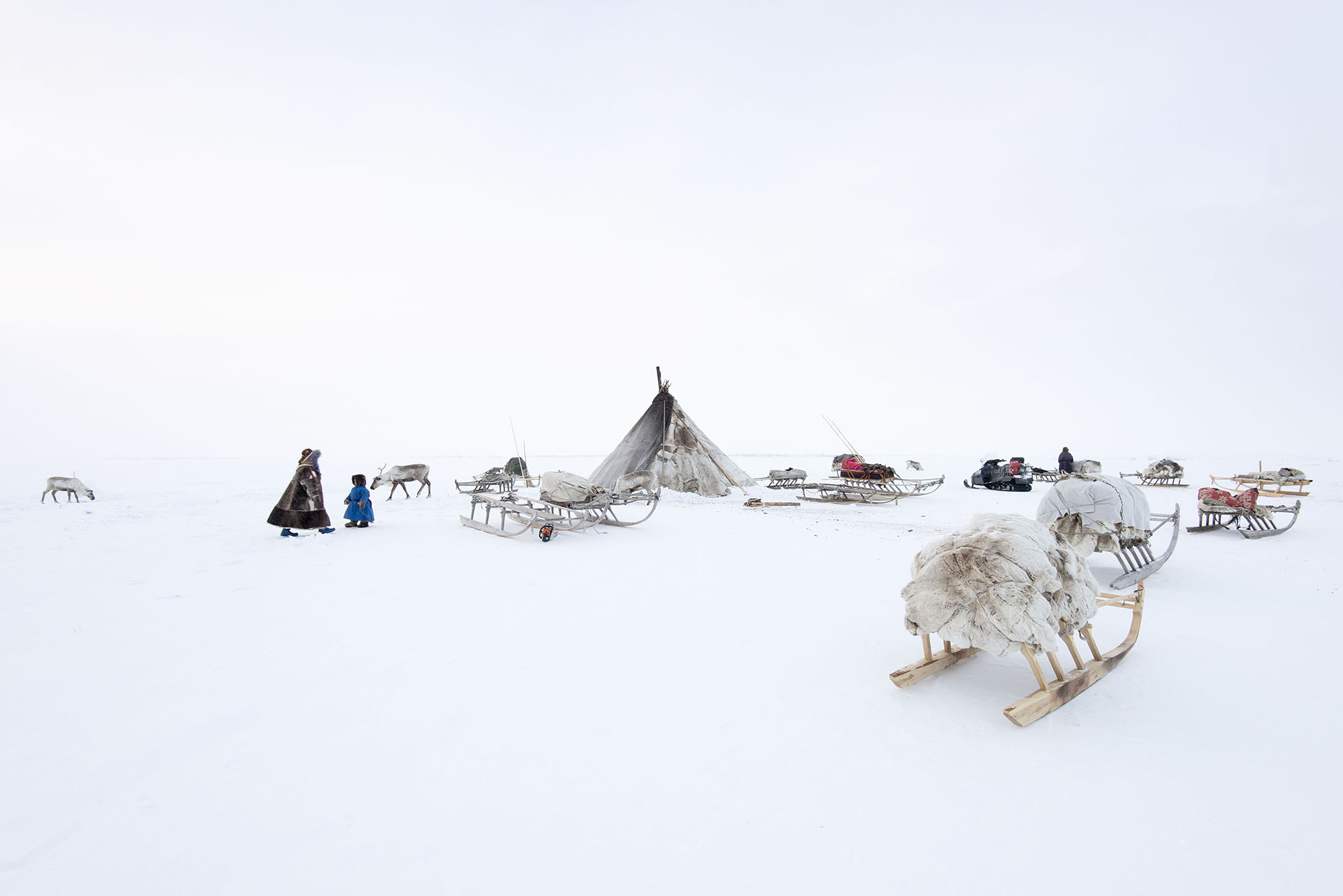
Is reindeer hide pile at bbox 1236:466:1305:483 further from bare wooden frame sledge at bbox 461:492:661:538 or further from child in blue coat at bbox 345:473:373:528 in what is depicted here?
child in blue coat at bbox 345:473:373:528

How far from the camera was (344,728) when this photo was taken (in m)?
3.48

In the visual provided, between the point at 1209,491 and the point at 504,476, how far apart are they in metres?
17.5

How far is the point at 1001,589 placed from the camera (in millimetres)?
3432

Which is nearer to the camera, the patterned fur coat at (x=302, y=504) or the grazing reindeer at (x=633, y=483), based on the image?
the patterned fur coat at (x=302, y=504)

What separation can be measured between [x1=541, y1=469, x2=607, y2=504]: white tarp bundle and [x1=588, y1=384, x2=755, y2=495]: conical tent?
621cm

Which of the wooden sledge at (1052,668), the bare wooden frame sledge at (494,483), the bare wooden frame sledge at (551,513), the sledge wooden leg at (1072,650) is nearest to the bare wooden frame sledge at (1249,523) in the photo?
the wooden sledge at (1052,668)

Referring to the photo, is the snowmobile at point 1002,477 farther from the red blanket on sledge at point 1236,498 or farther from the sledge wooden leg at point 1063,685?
the sledge wooden leg at point 1063,685

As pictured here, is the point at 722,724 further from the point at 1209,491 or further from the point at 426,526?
the point at 1209,491

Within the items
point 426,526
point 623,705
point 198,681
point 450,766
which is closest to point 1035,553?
point 623,705

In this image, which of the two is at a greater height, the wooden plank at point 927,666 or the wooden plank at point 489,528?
the wooden plank at point 489,528

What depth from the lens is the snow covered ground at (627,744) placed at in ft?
7.92

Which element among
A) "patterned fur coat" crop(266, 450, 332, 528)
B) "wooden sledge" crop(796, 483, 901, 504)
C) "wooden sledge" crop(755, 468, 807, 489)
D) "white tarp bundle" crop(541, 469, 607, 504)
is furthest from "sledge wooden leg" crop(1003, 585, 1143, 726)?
"wooden sledge" crop(755, 468, 807, 489)

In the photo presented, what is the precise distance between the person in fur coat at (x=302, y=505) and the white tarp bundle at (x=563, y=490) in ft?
13.2

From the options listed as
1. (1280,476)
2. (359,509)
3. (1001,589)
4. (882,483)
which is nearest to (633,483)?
(359,509)
